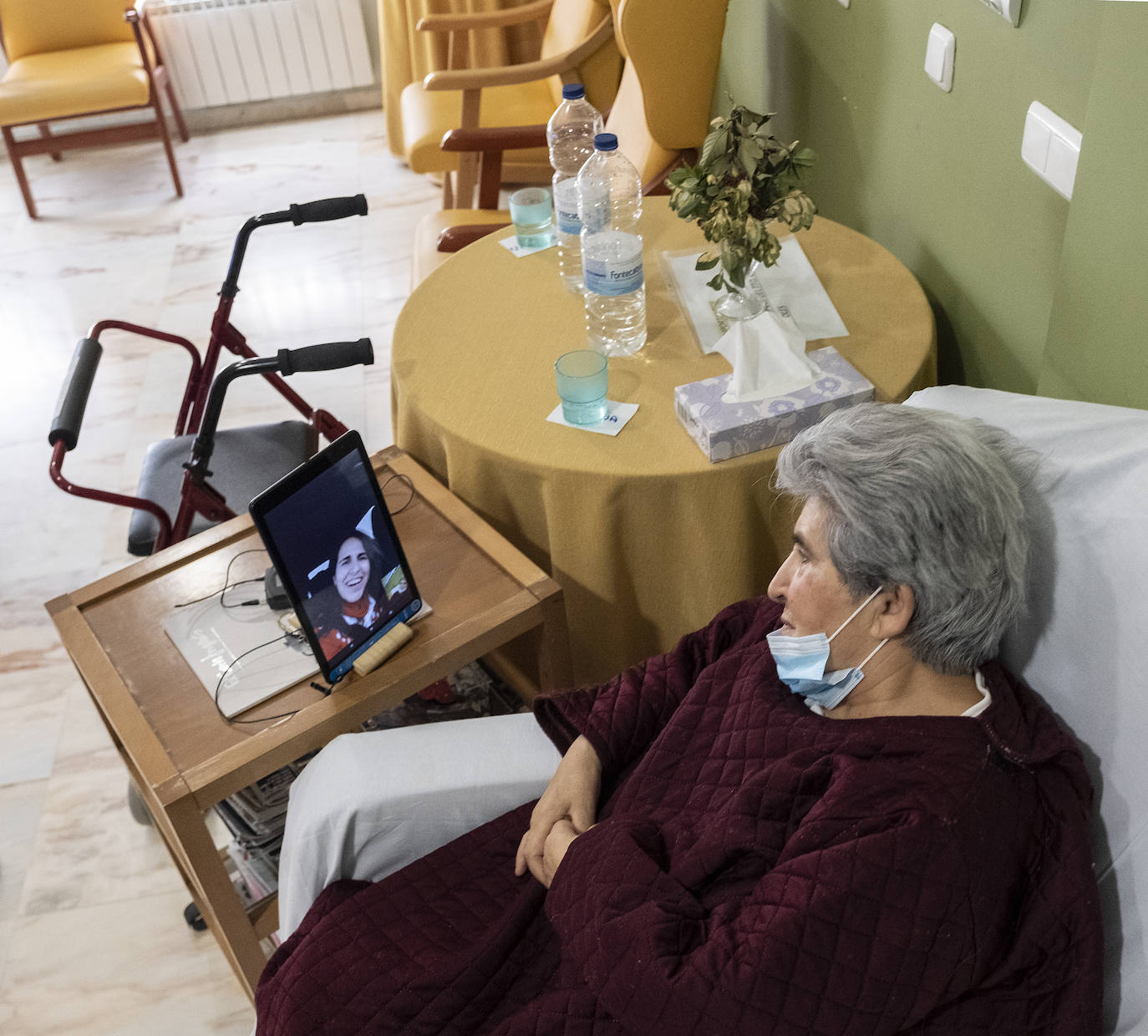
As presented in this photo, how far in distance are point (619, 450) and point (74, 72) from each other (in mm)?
3630

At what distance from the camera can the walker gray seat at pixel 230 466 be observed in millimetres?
2082

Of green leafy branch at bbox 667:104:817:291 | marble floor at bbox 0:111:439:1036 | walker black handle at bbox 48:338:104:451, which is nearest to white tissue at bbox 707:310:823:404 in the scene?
green leafy branch at bbox 667:104:817:291

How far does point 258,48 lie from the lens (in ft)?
16.1

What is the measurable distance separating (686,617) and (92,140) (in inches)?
148

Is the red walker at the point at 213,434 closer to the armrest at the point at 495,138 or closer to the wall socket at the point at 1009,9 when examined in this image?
the armrest at the point at 495,138

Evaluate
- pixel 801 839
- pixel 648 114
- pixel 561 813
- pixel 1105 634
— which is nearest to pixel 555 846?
pixel 561 813

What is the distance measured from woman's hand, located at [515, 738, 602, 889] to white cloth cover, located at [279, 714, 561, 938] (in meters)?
0.05

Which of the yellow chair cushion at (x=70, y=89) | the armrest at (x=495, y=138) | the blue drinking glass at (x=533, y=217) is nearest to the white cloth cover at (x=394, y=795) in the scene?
the blue drinking glass at (x=533, y=217)

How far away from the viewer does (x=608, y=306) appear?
2.01 meters

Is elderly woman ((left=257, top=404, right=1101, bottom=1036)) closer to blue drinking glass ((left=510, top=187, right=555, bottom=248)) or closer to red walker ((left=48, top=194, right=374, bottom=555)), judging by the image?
red walker ((left=48, top=194, right=374, bottom=555))

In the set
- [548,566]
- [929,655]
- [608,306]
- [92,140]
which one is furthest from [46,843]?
[92,140]

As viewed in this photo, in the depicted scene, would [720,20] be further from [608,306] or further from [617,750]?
[617,750]

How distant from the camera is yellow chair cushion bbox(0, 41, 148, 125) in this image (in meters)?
4.16

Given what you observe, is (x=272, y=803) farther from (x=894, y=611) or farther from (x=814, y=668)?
(x=894, y=611)
